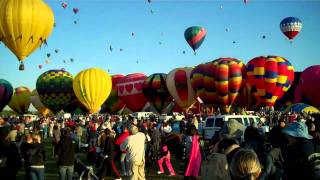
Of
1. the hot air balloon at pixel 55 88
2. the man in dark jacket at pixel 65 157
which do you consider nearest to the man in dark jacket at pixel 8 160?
the man in dark jacket at pixel 65 157

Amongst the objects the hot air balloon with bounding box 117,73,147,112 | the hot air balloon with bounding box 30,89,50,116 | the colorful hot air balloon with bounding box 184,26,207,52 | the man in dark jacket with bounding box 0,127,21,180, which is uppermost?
the colorful hot air balloon with bounding box 184,26,207,52

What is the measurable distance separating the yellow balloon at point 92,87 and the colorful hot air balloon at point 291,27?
17516 millimetres

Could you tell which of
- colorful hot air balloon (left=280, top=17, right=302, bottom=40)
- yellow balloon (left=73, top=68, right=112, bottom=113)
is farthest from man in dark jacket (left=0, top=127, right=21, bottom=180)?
colorful hot air balloon (left=280, top=17, right=302, bottom=40)

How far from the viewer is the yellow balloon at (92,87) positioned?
38812 millimetres

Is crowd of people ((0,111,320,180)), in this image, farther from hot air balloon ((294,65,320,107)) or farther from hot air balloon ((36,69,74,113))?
hot air balloon ((36,69,74,113))

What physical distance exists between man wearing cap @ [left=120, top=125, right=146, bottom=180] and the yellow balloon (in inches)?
1201

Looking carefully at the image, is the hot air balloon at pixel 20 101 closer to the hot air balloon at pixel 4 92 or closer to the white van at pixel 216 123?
the hot air balloon at pixel 4 92

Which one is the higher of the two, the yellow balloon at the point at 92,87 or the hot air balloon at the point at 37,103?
the yellow balloon at the point at 92,87

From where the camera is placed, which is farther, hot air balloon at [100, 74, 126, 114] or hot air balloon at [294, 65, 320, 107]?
hot air balloon at [100, 74, 126, 114]

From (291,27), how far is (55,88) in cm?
2451

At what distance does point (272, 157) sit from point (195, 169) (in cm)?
364

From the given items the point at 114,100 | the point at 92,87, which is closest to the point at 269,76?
the point at 92,87

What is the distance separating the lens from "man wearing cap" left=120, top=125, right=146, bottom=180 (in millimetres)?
8617

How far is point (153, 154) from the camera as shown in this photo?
45.4 ft
